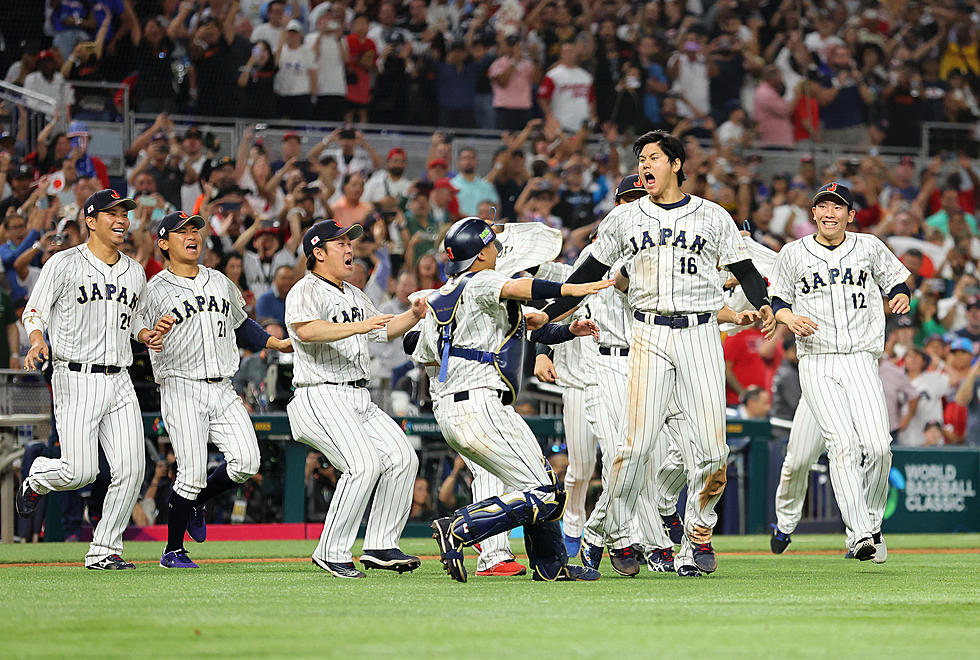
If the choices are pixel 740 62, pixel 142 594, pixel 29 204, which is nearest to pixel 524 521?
pixel 142 594

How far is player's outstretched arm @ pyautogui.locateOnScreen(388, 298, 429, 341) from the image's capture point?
7480 millimetres

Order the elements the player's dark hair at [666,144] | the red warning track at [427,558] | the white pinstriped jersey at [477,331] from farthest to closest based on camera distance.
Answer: the red warning track at [427,558]
the player's dark hair at [666,144]
the white pinstriped jersey at [477,331]

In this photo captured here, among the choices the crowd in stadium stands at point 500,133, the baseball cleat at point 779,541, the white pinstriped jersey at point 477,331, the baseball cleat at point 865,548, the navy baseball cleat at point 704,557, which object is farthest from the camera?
the crowd in stadium stands at point 500,133

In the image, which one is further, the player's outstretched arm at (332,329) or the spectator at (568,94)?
the spectator at (568,94)

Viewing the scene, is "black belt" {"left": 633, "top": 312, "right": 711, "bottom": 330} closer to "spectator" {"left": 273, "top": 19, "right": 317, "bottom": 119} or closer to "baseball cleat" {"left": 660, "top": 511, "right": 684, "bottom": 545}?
"baseball cleat" {"left": 660, "top": 511, "right": 684, "bottom": 545}

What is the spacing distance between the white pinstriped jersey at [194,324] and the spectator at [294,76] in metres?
8.65

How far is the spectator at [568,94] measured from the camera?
18.8 meters

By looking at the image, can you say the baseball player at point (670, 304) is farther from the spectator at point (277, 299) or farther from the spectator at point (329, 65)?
the spectator at point (329, 65)

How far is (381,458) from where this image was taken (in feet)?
26.4

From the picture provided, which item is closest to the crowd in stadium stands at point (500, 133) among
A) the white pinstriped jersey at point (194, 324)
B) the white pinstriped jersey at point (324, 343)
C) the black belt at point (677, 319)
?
the white pinstriped jersey at point (194, 324)

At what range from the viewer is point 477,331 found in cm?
724

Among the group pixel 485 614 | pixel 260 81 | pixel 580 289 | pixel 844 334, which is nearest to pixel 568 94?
pixel 260 81

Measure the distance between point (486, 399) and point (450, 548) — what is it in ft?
2.70

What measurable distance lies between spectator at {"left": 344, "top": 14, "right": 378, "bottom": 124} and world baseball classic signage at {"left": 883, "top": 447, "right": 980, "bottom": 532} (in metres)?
8.33
